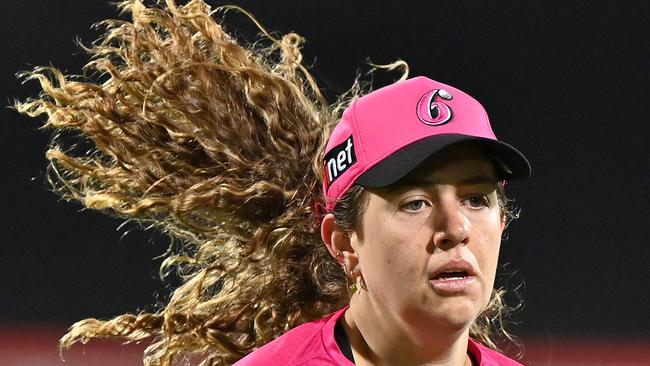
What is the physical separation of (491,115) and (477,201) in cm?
145

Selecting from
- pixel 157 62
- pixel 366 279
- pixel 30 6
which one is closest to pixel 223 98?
pixel 157 62

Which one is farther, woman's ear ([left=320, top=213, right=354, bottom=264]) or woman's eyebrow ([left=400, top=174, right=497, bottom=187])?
woman's ear ([left=320, top=213, right=354, bottom=264])

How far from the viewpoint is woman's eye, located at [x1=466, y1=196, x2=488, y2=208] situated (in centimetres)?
136

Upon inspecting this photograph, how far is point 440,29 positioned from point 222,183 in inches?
47.4

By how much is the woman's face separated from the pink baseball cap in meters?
0.02

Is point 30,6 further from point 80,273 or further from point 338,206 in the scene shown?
point 338,206

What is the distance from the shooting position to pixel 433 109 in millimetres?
1406

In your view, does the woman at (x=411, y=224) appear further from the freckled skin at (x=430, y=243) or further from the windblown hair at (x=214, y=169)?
the windblown hair at (x=214, y=169)

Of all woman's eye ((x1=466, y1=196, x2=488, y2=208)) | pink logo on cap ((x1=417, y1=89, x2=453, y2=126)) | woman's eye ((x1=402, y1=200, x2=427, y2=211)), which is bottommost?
woman's eye ((x1=466, y1=196, x2=488, y2=208))

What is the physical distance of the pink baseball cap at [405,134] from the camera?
4.44 feet

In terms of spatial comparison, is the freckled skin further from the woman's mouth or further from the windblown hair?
the windblown hair

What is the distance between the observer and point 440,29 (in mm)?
2816

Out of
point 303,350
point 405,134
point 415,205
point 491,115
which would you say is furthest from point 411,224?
point 491,115

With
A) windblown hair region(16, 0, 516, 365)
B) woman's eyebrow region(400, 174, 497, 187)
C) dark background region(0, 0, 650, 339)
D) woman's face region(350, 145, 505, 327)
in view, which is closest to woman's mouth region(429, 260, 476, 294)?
woman's face region(350, 145, 505, 327)
